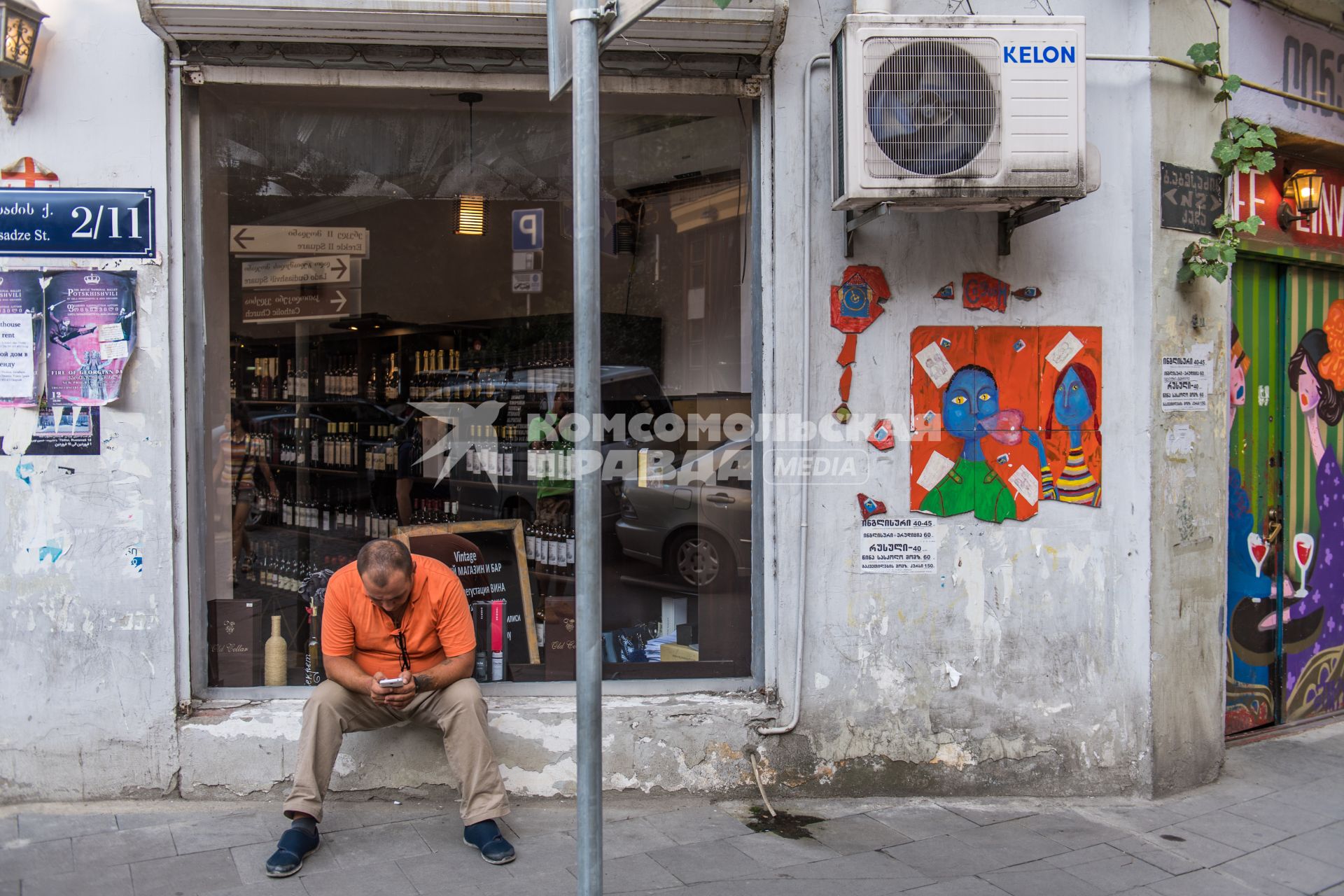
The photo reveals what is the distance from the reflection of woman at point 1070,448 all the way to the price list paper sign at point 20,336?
4583 mm

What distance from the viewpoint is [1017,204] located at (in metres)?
4.33

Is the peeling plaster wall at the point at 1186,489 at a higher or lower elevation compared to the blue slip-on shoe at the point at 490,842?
higher

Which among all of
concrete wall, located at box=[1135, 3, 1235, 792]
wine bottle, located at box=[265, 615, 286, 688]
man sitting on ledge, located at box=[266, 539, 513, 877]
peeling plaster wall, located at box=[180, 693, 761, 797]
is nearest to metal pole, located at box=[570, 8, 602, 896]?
man sitting on ledge, located at box=[266, 539, 513, 877]

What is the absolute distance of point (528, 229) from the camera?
19.4 ft

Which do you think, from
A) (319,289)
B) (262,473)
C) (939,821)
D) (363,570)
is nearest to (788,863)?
(939,821)

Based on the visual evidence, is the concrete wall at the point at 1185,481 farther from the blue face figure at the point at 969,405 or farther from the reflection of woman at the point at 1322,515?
the reflection of woman at the point at 1322,515

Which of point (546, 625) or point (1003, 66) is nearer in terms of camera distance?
point (1003, 66)

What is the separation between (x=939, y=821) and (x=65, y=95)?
5.03 metres

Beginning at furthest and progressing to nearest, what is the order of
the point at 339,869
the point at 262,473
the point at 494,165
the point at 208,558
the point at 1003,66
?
the point at 262,473, the point at 494,165, the point at 208,558, the point at 1003,66, the point at 339,869

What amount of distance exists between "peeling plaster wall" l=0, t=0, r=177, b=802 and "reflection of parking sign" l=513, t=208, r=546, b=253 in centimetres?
200

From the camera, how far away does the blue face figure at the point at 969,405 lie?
15.1 feet

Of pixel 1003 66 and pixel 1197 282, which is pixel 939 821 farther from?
pixel 1003 66

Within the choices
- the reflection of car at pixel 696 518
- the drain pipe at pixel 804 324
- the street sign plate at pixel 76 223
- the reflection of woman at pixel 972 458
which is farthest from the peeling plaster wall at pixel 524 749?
the street sign plate at pixel 76 223

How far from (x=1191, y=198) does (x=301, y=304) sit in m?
5.04
